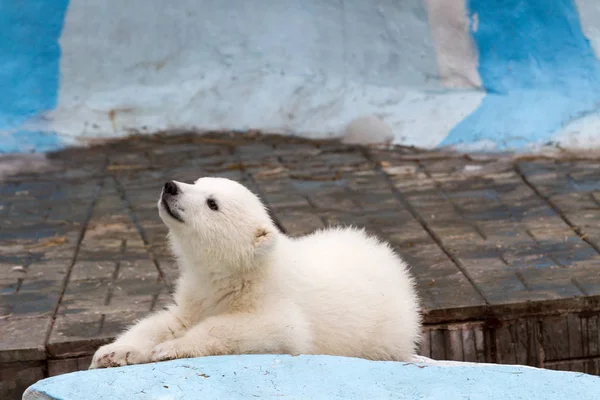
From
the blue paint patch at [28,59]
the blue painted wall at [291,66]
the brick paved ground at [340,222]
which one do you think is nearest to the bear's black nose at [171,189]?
Answer: the brick paved ground at [340,222]

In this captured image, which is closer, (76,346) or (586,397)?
(586,397)

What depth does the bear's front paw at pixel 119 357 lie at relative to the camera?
168 inches

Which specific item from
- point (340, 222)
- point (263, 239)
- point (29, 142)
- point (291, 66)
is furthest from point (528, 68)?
point (263, 239)

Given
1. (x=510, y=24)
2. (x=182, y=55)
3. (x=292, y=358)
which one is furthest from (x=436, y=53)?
(x=292, y=358)

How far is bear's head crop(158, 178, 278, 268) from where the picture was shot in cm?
450

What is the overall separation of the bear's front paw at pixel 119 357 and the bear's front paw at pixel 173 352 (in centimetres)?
5

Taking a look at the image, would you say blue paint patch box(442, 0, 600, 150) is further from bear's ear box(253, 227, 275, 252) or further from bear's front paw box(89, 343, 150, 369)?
bear's front paw box(89, 343, 150, 369)

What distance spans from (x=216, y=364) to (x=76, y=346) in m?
1.17

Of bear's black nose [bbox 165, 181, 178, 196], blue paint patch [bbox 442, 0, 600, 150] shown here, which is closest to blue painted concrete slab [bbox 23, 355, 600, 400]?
bear's black nose [bbox 165, 181, 178, 196]

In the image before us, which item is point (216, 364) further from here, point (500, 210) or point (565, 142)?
point (565, 142)

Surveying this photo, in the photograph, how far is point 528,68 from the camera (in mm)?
9984

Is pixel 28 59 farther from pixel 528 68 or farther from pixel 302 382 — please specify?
pixel 302 382

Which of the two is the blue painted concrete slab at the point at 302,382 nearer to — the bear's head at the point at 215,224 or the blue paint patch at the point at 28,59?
the bear's head at the point at 215,224

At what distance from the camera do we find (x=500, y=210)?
7.50m
